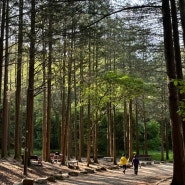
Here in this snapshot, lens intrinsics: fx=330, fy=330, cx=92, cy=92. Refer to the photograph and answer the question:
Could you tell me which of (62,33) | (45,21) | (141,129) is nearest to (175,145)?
(62,33)

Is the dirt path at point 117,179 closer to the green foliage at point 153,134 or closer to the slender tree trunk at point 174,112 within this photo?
the slender tree trunk at point 174,112

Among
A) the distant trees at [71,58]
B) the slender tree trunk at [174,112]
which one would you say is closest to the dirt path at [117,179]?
the slender tree trunk at [174,112]

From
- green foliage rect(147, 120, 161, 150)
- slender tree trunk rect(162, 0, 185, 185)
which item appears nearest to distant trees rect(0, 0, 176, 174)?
slender tree trunk rect(162, 0, 185, 185)

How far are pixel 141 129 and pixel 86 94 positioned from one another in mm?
26551

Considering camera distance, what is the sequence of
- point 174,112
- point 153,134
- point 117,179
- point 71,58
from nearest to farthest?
point 174,112 < point 117,179 < point 71,58 < point 153,134

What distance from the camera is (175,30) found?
41.1 ft

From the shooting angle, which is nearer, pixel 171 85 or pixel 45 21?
pixel 171 85

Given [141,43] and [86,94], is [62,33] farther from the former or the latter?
[86,94]

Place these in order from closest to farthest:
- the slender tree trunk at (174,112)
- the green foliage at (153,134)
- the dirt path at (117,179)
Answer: the slender tree trunk at (174,112) < the dirt path at (117,179) < the green foliage at (153,134)

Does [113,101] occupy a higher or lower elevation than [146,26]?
lower

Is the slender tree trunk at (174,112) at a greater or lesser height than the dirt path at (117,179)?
greater

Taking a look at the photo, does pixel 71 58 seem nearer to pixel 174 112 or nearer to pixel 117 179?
pixel 117 179

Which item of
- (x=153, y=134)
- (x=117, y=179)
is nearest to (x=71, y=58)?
(x=117, y=179)

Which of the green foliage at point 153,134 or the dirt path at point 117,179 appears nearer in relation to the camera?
the dirt path at point 117,179
